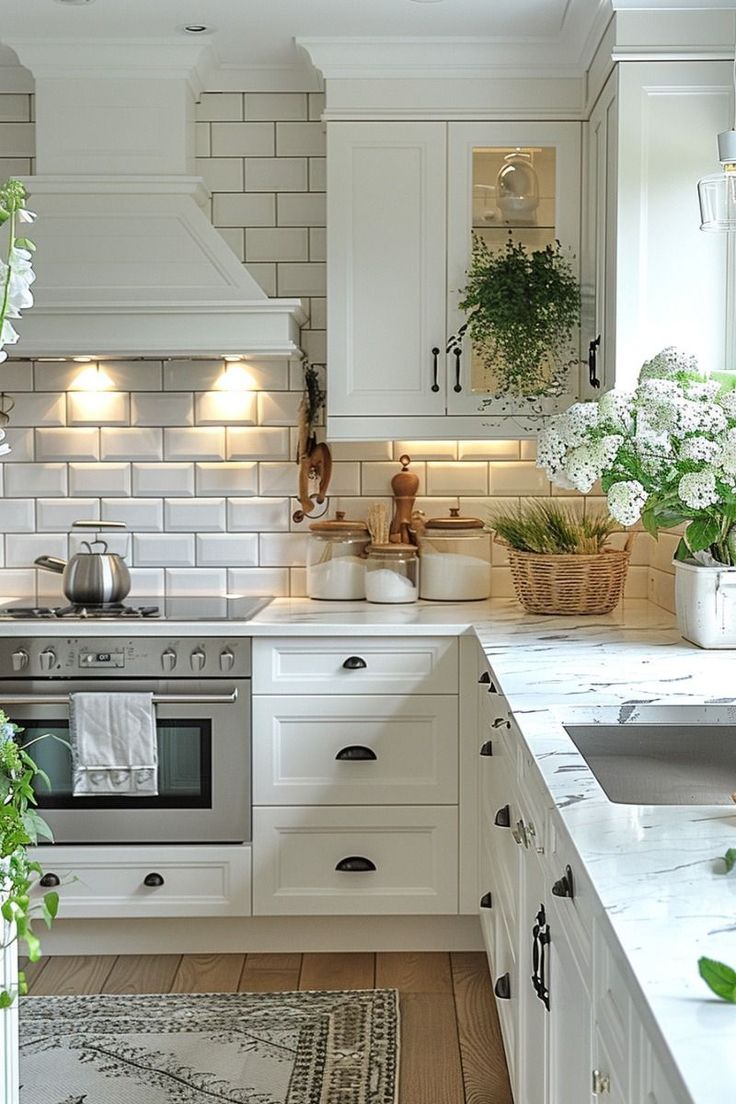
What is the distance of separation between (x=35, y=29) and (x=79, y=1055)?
107 inches

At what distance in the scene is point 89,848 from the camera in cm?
351

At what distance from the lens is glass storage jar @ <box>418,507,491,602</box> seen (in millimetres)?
3938

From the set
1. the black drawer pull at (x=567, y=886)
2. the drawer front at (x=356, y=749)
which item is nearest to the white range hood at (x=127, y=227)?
the drawer front at (x=356, y=749)

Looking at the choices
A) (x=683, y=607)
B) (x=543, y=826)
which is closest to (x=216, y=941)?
(x=683, y=607)

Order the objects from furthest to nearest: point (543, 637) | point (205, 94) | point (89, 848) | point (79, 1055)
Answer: point (205, 94), point (89, 848), point (543, 637), point (79, 1055)

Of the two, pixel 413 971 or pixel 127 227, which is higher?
pixel 127 227

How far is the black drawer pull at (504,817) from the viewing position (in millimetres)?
2563

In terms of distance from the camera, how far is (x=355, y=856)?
11.6ft

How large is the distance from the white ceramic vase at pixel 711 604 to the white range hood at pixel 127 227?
1.37 metres

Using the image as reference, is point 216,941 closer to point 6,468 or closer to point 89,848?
point 89,848

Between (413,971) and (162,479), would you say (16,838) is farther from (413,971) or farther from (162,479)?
(162,479)

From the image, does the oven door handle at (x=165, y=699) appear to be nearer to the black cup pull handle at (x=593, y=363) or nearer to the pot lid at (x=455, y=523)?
the pot lid at (x=455, y=523)

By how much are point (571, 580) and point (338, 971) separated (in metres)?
1.26

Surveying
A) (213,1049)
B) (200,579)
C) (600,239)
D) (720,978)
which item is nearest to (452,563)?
(200,579)
